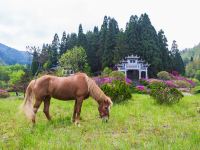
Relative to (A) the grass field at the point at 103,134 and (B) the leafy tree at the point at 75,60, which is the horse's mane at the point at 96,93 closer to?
(A) the grass field at the point at 103,134

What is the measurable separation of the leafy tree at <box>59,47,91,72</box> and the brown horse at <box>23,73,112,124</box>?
53.9 meters

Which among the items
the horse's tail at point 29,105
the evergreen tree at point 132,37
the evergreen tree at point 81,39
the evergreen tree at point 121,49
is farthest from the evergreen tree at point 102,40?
the horse's tail at point 29,105

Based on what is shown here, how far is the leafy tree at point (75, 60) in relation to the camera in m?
65.4

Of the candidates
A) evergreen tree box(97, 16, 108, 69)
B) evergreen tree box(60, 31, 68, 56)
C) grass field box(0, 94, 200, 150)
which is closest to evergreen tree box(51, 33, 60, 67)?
evergreen tree box(60, 31, 68, 56)

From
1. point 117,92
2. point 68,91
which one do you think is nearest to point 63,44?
point 117,92

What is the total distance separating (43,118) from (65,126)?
2269 mm

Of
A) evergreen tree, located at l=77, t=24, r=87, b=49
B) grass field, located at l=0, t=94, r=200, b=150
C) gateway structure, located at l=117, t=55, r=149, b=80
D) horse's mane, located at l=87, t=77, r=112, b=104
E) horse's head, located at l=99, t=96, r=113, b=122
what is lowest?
grass field, located at l=0, t=94, r=200, b=150

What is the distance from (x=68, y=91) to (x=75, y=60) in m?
56.0

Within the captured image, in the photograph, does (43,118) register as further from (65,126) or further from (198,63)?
(198,63)

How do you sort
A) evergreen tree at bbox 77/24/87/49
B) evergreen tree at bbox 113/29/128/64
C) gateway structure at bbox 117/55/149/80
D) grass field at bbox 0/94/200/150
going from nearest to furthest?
grass field at bbox 0/94/200/150 → evergreen tree at bbox 113/29/128/64 → gateway structure at bbox 117/55/149/80 → evergreen tree at bbox 77/24/87/49

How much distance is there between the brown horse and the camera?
10617 mm

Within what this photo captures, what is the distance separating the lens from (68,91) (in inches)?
424

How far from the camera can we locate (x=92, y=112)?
13.2 m

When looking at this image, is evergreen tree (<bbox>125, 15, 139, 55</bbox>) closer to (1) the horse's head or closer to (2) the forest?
(2) the forest
